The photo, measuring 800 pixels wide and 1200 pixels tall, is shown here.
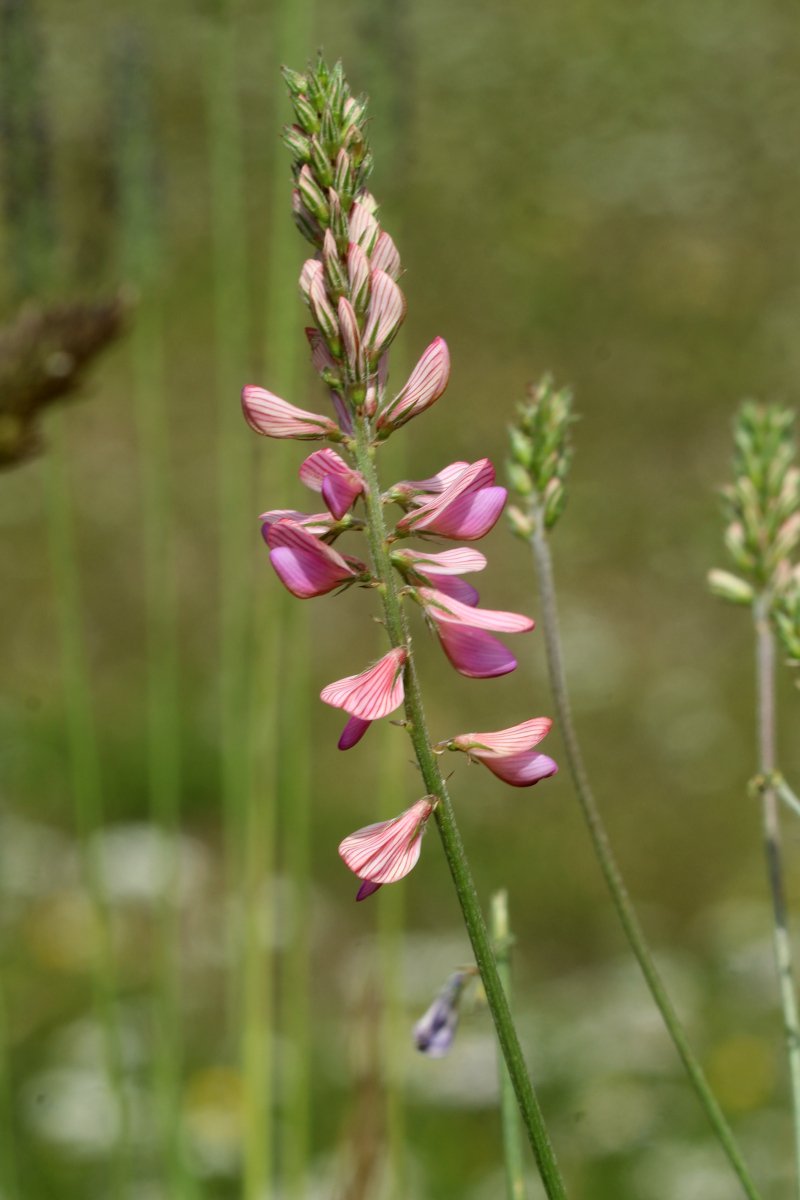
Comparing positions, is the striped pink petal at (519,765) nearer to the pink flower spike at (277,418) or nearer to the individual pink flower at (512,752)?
the individual pink flower at (512,752)

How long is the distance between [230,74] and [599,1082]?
392 cm

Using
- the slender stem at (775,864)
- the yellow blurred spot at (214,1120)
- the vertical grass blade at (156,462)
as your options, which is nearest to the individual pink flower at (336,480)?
the slender stem at (775,864)

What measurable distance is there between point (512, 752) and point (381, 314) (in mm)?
206

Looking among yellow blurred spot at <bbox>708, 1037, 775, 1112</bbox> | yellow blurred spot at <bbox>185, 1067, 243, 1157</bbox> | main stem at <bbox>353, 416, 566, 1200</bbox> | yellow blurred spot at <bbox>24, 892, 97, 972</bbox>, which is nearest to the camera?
main stem at <bbox>353, 416, 566, 1200</bbox>

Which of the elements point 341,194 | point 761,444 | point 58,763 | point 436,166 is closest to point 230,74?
point 761,444

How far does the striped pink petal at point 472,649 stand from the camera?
64 centimetres

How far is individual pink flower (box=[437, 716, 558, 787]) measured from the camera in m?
0.62

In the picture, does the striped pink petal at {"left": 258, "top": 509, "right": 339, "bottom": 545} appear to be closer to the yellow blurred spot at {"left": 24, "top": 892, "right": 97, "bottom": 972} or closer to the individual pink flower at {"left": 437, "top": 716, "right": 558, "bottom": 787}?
the individual pink flower at {"left": 437, "top": 716, "right": 558, "bottom": 787}

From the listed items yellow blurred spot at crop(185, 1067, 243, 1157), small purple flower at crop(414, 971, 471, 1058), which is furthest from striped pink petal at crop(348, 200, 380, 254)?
yellow blurred spot at crop(185, 1067, 243, 1157)

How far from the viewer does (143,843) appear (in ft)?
20.6

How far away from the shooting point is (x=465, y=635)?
25.5 inches

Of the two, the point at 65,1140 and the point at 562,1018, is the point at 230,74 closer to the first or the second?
the point at 65,1140

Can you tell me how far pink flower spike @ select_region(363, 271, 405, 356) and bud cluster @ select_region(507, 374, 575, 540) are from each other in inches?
9.7

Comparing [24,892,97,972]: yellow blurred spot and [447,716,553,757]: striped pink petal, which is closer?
[447,716,553,757]: striped pink petal
